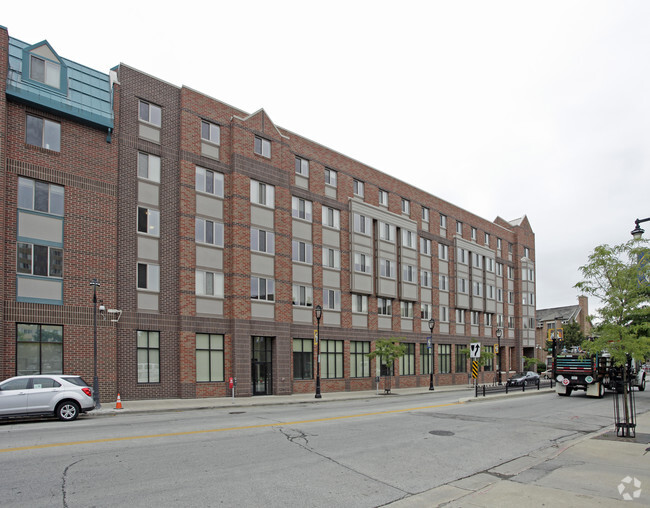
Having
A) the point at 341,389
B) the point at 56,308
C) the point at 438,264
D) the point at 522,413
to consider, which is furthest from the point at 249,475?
the point at 438,264

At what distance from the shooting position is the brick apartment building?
77.7 ft

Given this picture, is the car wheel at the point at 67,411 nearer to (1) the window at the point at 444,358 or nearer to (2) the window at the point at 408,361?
(2) the window at the point at 408,361

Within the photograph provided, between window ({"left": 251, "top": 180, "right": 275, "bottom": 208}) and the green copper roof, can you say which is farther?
window ({"left": 251, "top": 180, "right": 275, "bottom": 208})

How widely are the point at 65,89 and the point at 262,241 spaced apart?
1365 centimetres

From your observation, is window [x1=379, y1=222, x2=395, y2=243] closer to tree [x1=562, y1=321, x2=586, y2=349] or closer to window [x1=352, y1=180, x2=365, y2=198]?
window [x1=352, y1=180, x2=365, y2=198]

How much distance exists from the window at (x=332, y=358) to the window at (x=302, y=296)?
3.32 meters

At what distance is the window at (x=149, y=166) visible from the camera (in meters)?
A: 28.0

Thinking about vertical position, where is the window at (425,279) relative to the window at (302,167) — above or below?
below

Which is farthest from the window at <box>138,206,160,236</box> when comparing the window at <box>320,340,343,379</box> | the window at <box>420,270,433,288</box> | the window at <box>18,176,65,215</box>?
the window at <box>420,270,433,288</box>

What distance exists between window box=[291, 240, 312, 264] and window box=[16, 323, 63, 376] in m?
15.8

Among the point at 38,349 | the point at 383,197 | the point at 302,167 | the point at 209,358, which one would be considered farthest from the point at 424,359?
the point at 38,349

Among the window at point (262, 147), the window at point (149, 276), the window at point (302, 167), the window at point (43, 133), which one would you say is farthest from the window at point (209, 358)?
the window at point (302, 167)

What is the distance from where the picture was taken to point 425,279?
160 ft

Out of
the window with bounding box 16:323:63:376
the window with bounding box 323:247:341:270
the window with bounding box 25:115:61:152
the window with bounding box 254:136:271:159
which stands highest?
the window with bounding box 254:136:271:159
